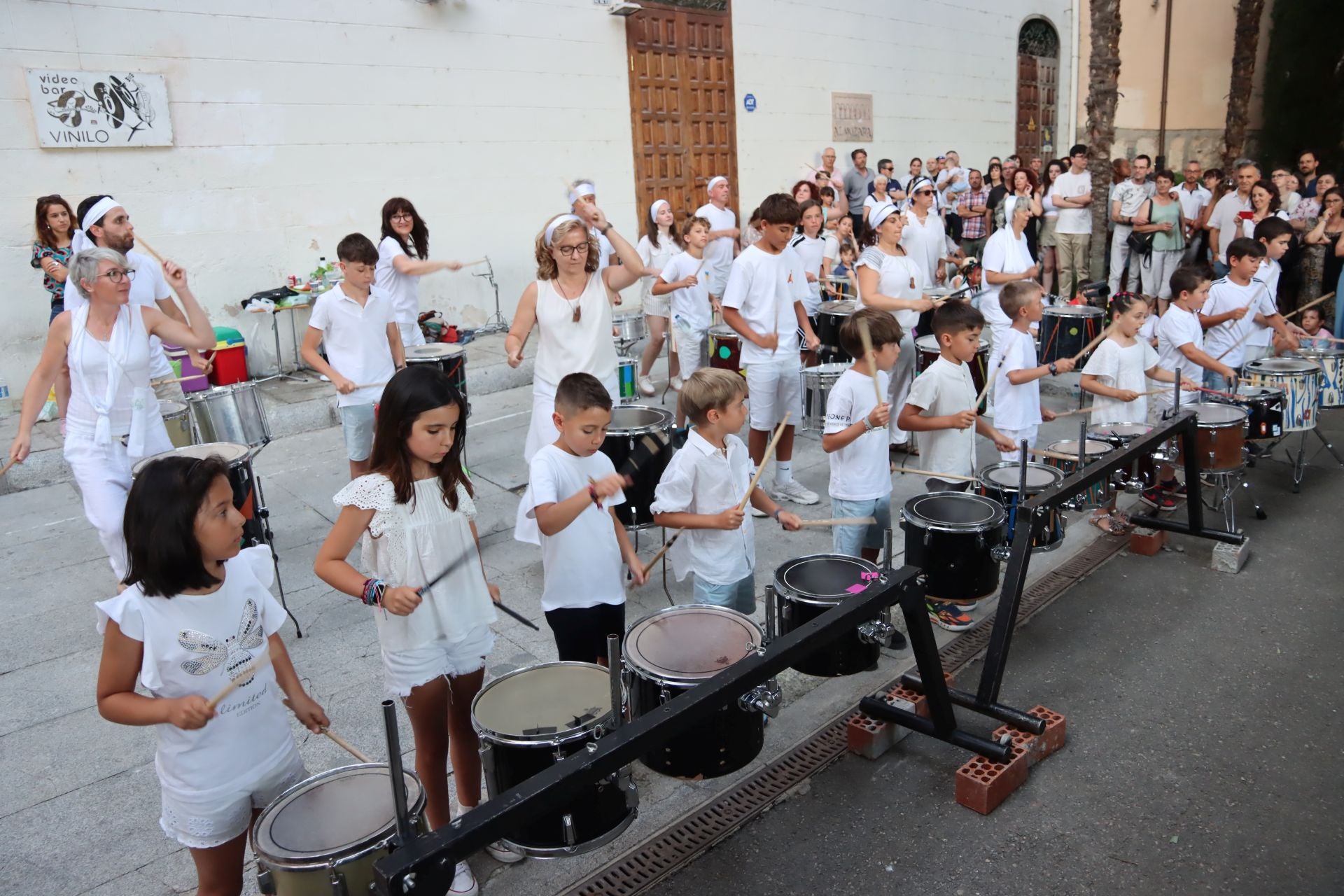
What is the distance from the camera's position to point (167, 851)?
3.35 meters

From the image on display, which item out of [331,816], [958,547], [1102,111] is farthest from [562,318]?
[1102,111]

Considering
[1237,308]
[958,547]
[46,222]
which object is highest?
[46,222]

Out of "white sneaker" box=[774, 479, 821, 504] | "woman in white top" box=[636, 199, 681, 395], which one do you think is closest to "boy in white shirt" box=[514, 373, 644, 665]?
"white sneaker" box=[774, 479, 821, 504]

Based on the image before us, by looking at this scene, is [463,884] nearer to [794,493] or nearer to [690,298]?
[794,493]

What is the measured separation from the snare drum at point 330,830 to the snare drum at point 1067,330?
7.57 metres

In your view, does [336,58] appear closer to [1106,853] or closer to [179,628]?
[179,628]

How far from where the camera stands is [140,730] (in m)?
4.07

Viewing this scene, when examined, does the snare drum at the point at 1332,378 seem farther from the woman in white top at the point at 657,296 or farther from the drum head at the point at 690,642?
the drum head at the point at 690,642

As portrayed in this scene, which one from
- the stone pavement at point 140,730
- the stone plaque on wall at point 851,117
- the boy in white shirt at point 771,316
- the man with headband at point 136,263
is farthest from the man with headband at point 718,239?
the stone plaque on wall at point 851,117

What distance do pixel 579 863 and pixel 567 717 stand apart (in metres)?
0.85

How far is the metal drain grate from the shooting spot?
3256mm

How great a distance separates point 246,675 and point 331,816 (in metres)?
0.41

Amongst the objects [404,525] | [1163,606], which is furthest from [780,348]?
[404,525]

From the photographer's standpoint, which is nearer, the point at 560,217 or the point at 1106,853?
the point at 1106,853
